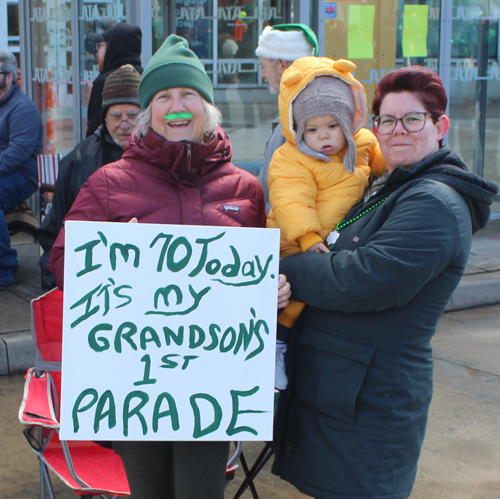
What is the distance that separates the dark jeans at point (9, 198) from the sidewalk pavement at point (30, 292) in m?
0.25

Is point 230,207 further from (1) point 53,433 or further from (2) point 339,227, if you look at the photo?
(1) point 53,433

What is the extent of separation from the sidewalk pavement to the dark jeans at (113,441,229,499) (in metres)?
2.53

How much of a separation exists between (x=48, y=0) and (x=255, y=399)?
18.7ft

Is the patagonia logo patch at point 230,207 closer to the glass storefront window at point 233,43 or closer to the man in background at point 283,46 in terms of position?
the man in background at point 283,46

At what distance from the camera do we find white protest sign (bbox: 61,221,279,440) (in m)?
1.81

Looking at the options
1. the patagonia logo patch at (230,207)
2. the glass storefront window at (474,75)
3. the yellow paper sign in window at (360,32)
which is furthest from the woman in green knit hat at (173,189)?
the glass storefront window at (474,75)

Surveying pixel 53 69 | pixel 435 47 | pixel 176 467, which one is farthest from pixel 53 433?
pixel 435 47

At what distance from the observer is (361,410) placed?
194 centimetres

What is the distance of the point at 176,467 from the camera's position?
2.02 m

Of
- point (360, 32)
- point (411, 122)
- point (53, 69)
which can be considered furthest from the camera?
point (53, 69)

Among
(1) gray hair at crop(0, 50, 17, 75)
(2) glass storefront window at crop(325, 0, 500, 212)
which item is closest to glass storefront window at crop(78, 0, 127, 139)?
(1) gray hair at crop(0, 50, 17, 75)

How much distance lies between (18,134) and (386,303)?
440 centimetres

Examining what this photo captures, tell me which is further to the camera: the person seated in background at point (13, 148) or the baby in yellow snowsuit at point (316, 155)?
the person seated in background at point (13, 148)

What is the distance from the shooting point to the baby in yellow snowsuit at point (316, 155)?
2.17 metres
